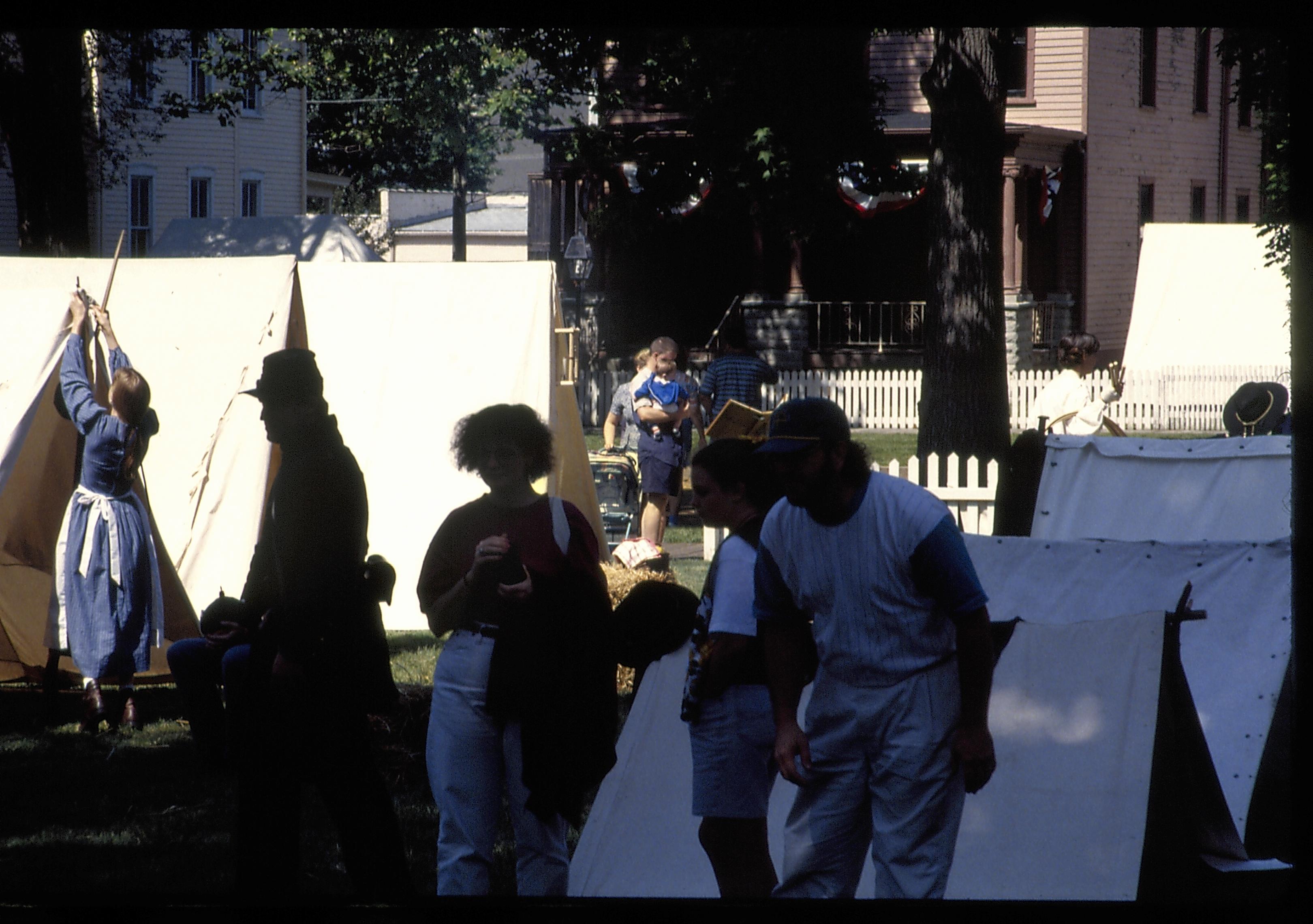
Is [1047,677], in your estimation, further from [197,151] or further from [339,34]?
[197,151]

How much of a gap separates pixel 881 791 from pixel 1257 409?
5.76 m

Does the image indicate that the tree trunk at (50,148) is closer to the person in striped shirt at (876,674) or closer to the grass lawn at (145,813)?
the grass lawn at (145,813)

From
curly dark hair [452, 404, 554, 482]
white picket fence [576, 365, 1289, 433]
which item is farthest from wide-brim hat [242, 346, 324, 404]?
white picket fence [576, 365, 1289, 433]

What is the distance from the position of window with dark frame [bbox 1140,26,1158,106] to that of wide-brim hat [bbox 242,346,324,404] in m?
27.1

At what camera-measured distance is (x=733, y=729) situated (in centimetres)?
429

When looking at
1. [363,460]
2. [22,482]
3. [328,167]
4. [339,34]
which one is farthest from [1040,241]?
[328,167]

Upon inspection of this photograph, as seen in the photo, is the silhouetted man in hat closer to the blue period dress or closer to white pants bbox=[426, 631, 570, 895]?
white pants bbox=[426, 631, 570, 895]

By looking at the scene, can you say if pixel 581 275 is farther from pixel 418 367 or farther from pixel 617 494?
pixel 418 367

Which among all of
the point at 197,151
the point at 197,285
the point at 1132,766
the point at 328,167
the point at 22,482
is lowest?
the point at 1132,766

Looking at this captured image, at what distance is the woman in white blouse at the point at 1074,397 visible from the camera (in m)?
10.1

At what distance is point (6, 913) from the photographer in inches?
162

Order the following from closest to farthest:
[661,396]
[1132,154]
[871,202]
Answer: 1. [661,396]
2. [871,202]
3. [1132,154]

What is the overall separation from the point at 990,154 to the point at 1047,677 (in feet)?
24.3

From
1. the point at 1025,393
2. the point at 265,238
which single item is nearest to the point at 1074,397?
the point at 1025,393
